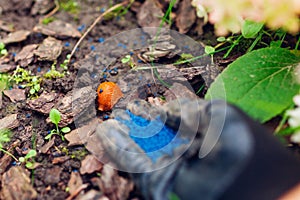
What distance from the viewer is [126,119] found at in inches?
61.0

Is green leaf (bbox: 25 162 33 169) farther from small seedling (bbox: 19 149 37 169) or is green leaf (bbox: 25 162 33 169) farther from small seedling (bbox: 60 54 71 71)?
small seedling (bbox: 60 54 71 71)

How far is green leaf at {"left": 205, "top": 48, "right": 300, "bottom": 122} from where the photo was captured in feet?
4.95

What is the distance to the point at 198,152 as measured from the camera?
1.30 meters

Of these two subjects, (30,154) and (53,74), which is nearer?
(30,154)

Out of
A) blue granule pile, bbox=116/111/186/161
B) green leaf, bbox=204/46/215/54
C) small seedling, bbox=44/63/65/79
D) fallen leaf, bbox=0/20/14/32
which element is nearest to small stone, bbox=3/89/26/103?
small seedling, bbox=44/63/65/79

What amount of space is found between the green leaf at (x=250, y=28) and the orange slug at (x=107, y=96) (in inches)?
23.7

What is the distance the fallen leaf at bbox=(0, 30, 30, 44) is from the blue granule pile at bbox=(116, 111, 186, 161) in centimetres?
94

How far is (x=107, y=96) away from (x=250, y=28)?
669 millimetres

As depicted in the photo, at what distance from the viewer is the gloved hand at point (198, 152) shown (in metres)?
1.10

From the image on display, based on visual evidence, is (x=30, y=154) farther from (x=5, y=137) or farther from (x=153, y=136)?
(x=153, y=136)

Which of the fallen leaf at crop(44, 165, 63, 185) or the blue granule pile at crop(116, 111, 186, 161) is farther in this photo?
the fallen leaf at crop(44, 165, 63, 185)

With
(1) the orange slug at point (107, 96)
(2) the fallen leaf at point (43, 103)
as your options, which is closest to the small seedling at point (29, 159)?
(2) the fallen leaf at point (43, 103)

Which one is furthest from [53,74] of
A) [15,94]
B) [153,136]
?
[153,136]

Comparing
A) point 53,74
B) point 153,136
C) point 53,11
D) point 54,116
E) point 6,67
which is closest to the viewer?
point 153,136
